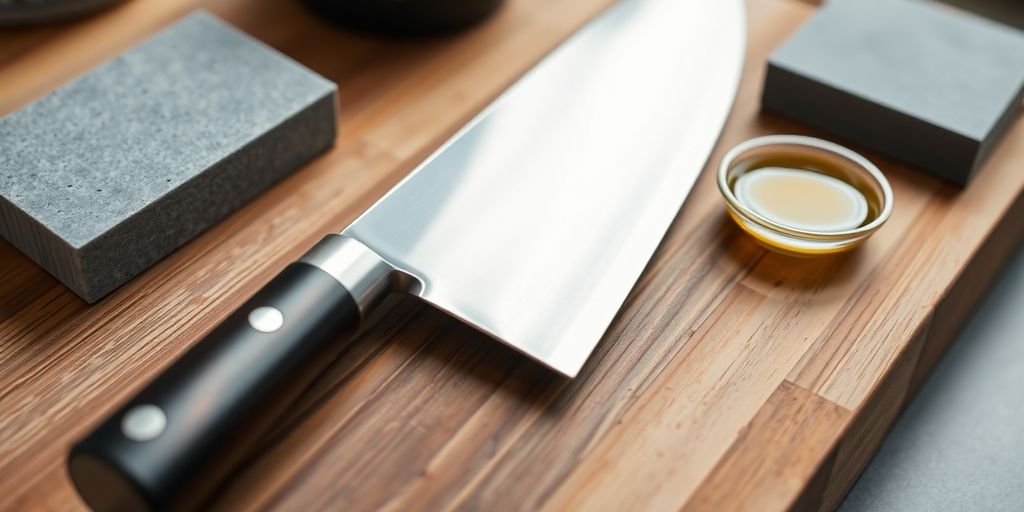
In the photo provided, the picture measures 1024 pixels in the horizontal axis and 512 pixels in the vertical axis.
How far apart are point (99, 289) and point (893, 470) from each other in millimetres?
512

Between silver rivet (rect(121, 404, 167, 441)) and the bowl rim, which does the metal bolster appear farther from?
the bowl rim

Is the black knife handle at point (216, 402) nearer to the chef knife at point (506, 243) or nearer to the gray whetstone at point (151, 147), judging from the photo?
the chef knife at point (506, 243)

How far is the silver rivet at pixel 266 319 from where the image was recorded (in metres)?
0.53

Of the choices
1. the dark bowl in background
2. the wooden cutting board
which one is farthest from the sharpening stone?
the dark bowl in background

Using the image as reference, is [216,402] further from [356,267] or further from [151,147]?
[151,147]

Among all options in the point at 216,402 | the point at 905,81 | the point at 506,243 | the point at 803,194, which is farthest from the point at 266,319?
the point at 905,81

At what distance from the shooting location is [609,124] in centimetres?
72

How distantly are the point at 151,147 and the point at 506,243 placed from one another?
0.75 feet

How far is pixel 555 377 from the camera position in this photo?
0.59 m

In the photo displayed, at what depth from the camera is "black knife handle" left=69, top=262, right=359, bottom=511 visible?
47 cm

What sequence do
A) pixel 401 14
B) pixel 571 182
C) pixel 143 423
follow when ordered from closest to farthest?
1. pixel 143 423
2. pixel 571 182
3. pixel 401 14

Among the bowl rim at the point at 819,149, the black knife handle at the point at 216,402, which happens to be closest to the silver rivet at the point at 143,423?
the black knife handle at the point at 216,402

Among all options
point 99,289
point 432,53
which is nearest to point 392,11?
point 432,53

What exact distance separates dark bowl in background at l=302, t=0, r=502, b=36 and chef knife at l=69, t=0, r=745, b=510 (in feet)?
0.28
